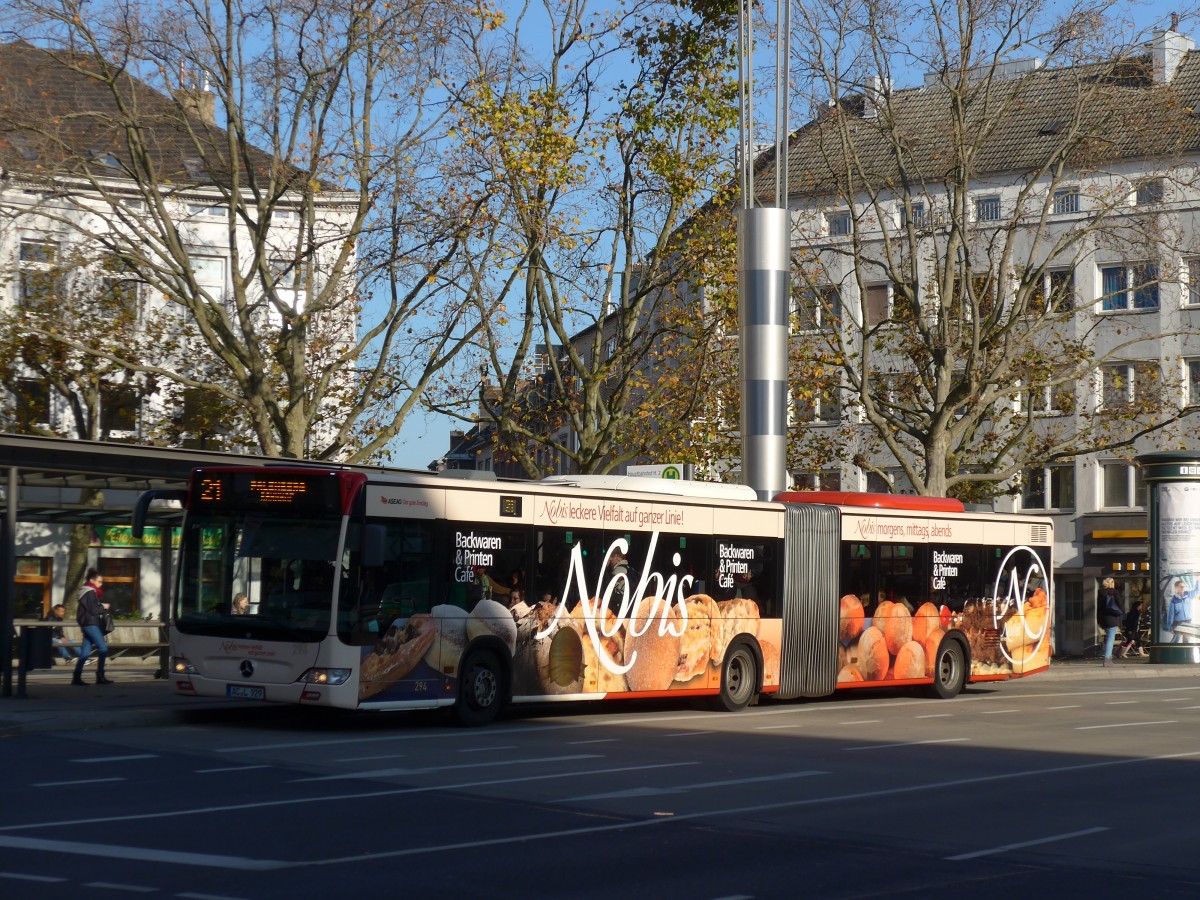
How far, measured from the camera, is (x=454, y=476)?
19266mm

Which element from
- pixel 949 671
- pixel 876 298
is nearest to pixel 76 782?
pixel 949 671

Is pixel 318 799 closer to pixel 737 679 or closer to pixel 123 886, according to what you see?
pixel 123 886

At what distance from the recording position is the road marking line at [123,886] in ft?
26.3

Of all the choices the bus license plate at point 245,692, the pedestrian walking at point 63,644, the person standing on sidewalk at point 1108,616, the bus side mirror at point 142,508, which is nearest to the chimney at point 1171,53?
the person standing on sidewalk at point 1108,616

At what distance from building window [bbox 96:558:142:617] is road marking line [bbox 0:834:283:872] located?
29.8 metres

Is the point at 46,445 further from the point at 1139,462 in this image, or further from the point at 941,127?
the point at 1139,462

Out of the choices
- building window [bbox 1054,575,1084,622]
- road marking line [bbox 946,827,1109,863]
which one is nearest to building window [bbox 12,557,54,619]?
building window [bbox 1054,575,1084,622]

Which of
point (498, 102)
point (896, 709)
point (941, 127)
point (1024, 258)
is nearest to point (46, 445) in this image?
point (896, 709)

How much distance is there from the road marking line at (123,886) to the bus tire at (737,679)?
1479 centimetres

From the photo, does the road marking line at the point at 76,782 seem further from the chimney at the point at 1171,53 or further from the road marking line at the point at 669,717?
A: the chimney at the point at 1171,53

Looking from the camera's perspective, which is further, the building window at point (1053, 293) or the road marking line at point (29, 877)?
the building window at point (1053, 293)

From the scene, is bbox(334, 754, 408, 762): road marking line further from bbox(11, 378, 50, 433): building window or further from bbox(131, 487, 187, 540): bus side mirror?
bbox(11, 378, 50, 433): building window

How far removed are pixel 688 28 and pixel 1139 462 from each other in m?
15.5

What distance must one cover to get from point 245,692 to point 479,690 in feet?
9.15
